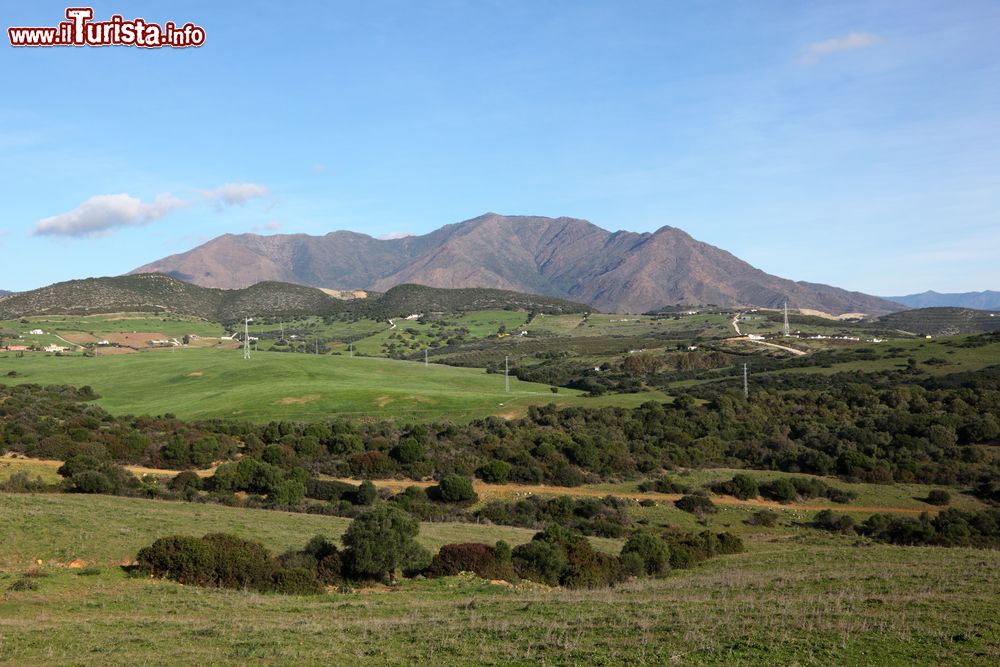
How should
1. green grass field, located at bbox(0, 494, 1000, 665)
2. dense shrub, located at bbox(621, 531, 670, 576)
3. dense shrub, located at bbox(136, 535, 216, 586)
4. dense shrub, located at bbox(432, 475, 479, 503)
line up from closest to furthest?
green grass field, located at bbox(0, 494, 1000, 665) < dense shrub, located at bbox(136, 535, 216, 586) < dense shrub, located at bbox(621, 531, 670, 576) < dense shrub, located at bbox(432, 475, 479, 503)

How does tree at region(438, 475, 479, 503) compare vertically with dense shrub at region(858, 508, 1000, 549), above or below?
above

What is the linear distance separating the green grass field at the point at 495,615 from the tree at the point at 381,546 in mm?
948

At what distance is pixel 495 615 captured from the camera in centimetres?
1875

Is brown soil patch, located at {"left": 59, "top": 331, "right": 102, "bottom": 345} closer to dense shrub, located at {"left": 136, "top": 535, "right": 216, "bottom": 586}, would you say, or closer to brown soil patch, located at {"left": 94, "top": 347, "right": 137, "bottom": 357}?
brown soil patch, located at {"left": 94, "top": 347, "right": 137, "bottom": 357}

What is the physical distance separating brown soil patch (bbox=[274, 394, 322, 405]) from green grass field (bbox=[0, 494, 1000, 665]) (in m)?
50.1

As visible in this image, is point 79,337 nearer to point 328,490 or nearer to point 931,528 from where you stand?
point 328,490

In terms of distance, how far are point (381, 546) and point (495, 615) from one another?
8.12m

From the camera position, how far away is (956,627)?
15.9 m

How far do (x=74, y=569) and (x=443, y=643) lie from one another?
1464 cm

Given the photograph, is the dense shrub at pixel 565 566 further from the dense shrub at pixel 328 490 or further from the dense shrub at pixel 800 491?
the dense shrub at pixel 800 491

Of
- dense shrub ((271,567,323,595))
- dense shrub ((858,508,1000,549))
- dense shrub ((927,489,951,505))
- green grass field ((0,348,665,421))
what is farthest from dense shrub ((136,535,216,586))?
green grass field ((0,348,665,421))

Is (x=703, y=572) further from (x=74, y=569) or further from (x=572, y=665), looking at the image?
(x=74, y=569)

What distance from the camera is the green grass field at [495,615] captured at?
14.6 meters

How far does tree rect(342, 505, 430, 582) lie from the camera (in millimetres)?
25734
